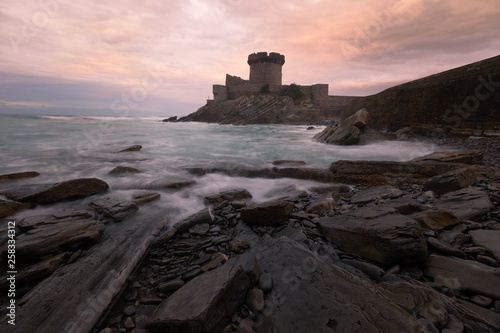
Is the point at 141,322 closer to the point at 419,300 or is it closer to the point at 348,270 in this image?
the point at 348,270

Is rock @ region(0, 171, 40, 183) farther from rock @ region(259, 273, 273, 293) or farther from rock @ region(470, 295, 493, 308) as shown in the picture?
rock @ region(470, 295, 493, 308)

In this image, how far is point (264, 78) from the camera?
50.1 meters

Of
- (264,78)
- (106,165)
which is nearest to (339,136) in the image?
(106,165)

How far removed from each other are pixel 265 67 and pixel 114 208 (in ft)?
170

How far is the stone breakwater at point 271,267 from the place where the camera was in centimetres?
160

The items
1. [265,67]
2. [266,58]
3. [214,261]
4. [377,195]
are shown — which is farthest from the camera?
[265,67]

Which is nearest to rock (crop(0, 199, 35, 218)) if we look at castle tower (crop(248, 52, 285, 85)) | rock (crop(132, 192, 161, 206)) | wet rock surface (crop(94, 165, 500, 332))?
rock (crop(132, 192, 161, 206))

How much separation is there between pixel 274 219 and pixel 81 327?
2.37m

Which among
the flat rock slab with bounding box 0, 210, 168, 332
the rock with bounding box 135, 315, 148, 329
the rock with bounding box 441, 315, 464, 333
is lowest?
the rock with bounding box 135, 315, 148, 329

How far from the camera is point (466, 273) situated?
6.28 ft

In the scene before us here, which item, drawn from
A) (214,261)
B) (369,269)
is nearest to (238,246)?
(214,261)

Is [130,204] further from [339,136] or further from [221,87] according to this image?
[221,87]

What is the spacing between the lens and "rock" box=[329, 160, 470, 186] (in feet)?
17.8

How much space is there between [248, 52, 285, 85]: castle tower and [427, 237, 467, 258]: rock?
2029 inches
